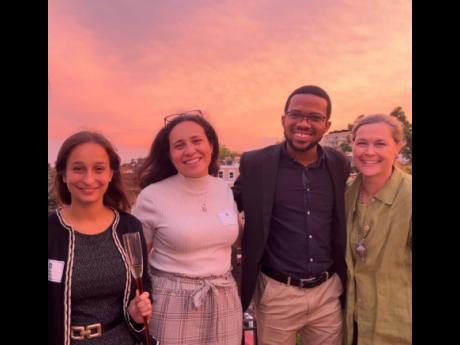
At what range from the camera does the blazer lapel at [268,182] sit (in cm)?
244

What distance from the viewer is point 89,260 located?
180 centimetres

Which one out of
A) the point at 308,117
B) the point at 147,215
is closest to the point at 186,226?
the point at 147,215

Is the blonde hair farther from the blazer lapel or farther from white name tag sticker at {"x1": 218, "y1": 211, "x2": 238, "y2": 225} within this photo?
white name tag sticker at {"x1": 218, "y1": 211, "x2": 238, "y2": 225}

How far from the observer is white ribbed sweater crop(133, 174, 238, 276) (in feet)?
7.07

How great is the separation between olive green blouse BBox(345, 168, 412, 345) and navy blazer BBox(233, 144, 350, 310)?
0.32ft

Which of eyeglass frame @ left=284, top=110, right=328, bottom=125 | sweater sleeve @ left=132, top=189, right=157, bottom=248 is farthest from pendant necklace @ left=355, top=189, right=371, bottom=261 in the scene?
sweater sleeve @ left=132, top=189, right=157, bottom=248

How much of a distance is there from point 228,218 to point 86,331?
92 centimetres

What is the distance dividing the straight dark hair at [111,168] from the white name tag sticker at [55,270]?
1.32 feet

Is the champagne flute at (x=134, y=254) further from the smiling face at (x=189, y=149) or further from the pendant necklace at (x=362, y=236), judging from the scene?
the pendant necklace at (x=362, y=236)

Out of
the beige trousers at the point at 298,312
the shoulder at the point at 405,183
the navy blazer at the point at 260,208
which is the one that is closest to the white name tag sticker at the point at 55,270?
the navy blazer at the point at 260,208

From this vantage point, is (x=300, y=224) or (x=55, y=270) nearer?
(x=55, y=270)

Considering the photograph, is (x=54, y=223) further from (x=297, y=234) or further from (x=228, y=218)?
(x=297, y=234)
